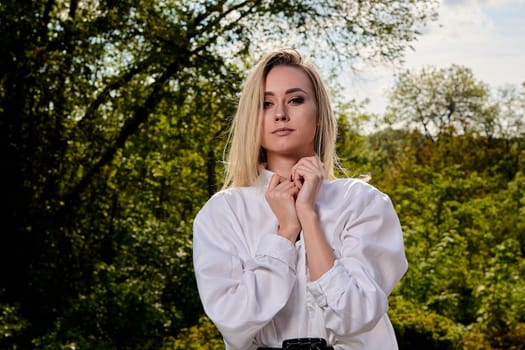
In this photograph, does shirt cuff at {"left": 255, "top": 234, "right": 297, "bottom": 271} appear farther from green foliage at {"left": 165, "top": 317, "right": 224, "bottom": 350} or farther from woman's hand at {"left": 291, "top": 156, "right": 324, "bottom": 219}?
green foliage at {"left": 165, "top": 317, "right": 224, "bottom": 350}

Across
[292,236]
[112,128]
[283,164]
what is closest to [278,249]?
[292,236]

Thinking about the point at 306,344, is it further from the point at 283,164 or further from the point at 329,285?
the point at 283,164

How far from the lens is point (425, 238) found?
33.6ft

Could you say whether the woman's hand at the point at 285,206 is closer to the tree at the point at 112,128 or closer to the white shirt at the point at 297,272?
the white shirt at the point at 297,272

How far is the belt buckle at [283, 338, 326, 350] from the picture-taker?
208cm

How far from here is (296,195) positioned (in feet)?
7.38

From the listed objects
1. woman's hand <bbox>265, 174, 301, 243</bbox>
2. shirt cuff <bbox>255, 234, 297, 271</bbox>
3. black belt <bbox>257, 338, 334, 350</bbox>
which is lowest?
black belt <bbox>257, 338, 334, 350</bbox>

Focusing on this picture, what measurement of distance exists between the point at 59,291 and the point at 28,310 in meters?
0.34

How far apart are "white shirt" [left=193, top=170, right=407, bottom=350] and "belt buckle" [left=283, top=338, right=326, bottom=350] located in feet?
0.08

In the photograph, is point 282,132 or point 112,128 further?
point 112,128

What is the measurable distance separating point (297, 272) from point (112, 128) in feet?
20.6

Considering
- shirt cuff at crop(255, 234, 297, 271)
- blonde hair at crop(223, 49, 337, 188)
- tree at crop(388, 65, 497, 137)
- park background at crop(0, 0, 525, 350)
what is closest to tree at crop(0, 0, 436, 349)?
park background at crop(0, 0, 525, 350)

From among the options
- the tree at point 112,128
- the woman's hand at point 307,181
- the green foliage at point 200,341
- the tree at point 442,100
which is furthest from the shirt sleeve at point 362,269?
the tree at point 442,100

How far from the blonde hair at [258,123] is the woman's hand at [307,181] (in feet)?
0.49
